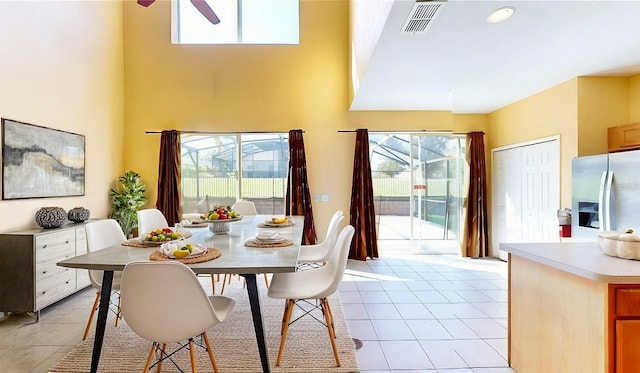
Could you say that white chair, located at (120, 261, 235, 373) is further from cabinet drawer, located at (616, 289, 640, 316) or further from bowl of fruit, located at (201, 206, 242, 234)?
cabinet drawer, located at (616, 289, 640, 316)

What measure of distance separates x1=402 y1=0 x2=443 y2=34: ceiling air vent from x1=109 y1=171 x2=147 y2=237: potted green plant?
14.5 ft

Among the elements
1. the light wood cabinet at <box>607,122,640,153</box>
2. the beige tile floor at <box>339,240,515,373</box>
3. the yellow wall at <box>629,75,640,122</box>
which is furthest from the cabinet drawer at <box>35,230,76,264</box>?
the yellow wall at <box>629,75,640,122</box>

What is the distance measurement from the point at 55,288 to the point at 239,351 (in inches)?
84.4

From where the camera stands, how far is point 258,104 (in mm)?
5188

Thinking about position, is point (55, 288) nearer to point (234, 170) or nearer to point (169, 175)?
point (169, 175)

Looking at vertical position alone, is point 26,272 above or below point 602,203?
below

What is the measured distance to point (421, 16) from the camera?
2.19 meters

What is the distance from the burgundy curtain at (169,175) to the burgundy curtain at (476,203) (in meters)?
4.72

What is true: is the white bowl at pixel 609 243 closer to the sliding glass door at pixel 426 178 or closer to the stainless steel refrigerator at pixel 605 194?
the stainless steel refrigerator at pixel 605 194

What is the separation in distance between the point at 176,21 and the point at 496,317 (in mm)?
6071

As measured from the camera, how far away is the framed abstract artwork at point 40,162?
312 centimetres

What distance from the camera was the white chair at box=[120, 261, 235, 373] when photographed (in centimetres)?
149

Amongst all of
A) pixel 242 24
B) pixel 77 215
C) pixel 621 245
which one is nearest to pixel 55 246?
pixel 77 215

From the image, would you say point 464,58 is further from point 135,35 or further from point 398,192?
point 135,35
